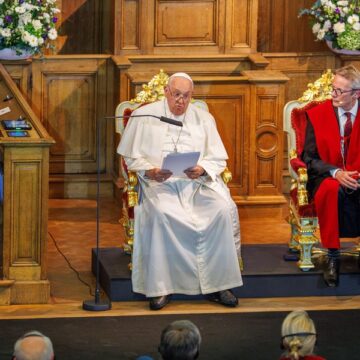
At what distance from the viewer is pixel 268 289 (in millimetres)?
8102

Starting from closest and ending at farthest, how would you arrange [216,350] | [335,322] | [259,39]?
1. [216,350]
2. [335,322]
3. [259,39]

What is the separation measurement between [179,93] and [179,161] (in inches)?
18.3

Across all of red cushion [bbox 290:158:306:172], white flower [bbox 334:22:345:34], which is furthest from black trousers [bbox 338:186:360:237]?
white flower [bbox 334:22:345:34]

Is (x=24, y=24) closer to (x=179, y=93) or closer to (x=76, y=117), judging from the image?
(x=76, y=117)

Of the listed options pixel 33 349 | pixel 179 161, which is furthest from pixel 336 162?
pixel 33 349

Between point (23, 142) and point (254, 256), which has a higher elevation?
point (23, 142)

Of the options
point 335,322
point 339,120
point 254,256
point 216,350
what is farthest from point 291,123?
point 216,350

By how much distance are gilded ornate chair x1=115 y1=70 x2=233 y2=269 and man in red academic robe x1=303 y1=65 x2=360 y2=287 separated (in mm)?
595

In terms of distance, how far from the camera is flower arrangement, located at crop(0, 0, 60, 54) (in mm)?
10031

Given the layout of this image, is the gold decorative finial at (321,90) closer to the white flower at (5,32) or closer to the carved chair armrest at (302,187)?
the carved chair armrest at (302,187)

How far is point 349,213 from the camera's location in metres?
8.15

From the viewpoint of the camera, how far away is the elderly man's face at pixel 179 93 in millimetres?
8000

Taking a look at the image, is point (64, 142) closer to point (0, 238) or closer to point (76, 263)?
point (76, 263)

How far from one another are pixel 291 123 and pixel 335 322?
1.56 m
